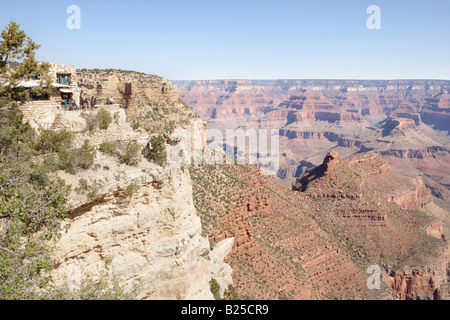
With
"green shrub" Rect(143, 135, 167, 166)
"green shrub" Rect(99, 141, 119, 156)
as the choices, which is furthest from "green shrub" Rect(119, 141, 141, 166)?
"green shrub" Rect(143, 135, 167, 166)

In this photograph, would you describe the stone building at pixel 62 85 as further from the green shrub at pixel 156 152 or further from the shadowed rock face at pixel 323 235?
the shadowed rock face at pixel 323 235

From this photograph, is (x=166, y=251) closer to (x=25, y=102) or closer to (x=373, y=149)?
(x=25, y=102)

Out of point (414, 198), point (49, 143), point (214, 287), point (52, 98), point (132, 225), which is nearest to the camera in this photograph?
point (132, 225)

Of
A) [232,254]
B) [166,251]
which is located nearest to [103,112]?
[166,251]

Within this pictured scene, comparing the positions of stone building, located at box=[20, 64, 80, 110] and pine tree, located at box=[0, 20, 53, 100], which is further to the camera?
stone building, located at box=[20, 64, 80, 110]

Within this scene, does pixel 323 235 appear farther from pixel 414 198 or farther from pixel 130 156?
pixel 414 198

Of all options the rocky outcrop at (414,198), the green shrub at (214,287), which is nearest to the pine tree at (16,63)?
the green shrub at (214,287)

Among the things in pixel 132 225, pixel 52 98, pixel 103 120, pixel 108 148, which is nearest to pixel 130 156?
pixel 108 148

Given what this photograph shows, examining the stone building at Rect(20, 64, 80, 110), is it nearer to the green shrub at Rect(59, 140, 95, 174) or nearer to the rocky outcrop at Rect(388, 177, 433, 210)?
the green shrub at Rect(59, 140, 95, 174)

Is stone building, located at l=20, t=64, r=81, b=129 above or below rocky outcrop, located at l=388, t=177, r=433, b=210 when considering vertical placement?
above
